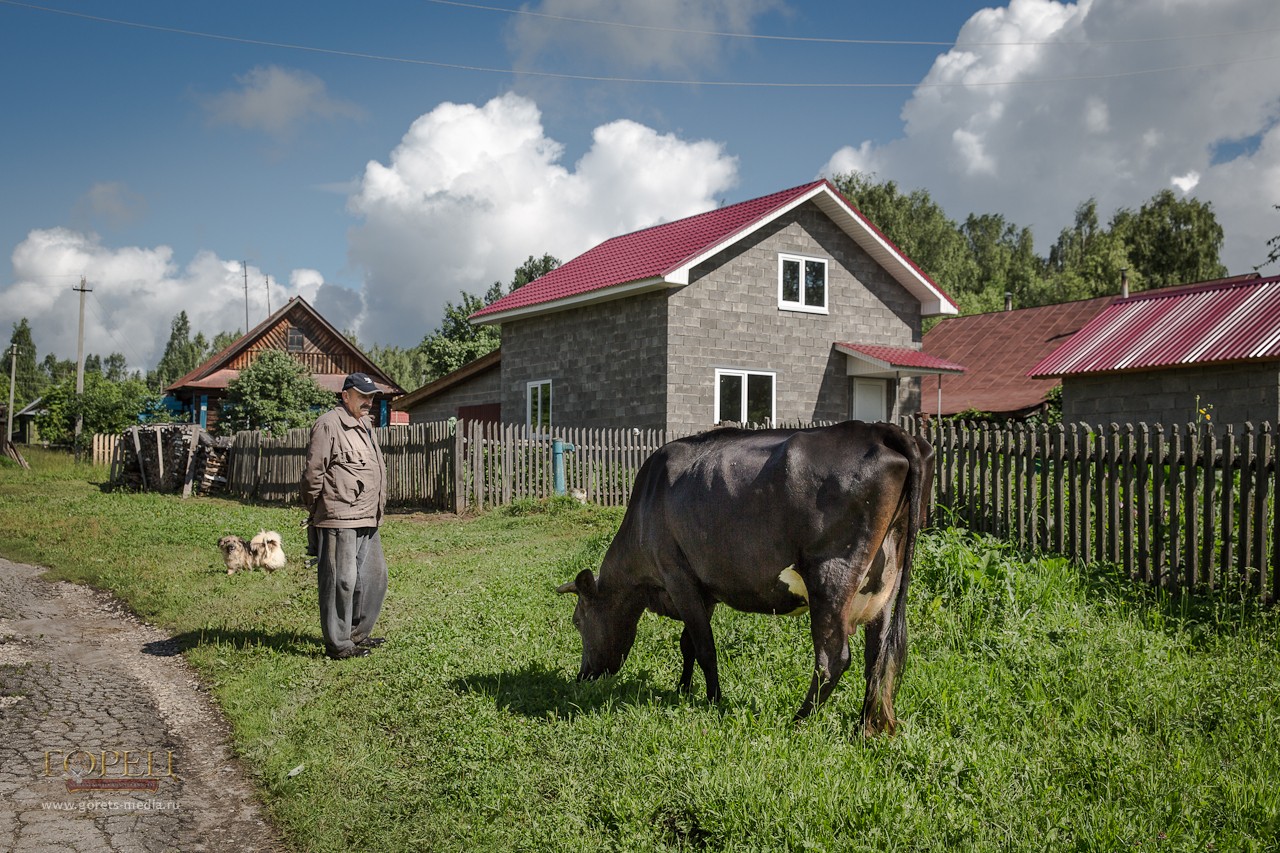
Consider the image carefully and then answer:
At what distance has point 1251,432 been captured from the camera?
295 inches

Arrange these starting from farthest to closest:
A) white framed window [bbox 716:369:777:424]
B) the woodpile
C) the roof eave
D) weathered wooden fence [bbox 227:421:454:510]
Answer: the woodpile, white framed window [bbox 716:369:777:424], the roof eave, weathered wooden fence [bbox 227:421:454:510]

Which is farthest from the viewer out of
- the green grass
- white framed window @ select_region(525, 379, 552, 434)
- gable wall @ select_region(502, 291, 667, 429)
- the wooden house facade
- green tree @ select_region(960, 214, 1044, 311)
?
green tree @ select_region(960, 214, 1044, 311)

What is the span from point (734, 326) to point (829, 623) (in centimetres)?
1683

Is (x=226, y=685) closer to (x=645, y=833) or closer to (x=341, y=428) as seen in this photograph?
(x=341, y=428)

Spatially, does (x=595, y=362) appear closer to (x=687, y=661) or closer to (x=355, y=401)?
(x=355, y=401)

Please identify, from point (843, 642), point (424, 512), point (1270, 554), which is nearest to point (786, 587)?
point (843, 642)

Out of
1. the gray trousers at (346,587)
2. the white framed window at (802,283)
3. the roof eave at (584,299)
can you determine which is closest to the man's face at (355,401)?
the gray trousers at (346,587)

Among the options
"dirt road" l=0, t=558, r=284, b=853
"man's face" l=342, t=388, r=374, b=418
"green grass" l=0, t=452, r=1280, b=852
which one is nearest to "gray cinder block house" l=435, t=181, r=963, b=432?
"green grass" l=0, t=452, r=1280, b=852

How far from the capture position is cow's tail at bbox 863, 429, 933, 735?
476 cm

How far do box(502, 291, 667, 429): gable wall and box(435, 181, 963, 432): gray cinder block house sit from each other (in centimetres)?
3

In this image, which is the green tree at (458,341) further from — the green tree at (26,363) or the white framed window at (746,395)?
the green tree at (26,363)

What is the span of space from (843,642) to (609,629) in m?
1.75

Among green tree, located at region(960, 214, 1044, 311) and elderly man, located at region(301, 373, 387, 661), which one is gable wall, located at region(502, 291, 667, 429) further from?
green tree, located at region(960, 214, 1044, 311)

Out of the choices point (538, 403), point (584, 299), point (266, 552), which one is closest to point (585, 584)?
point (266, 552)
